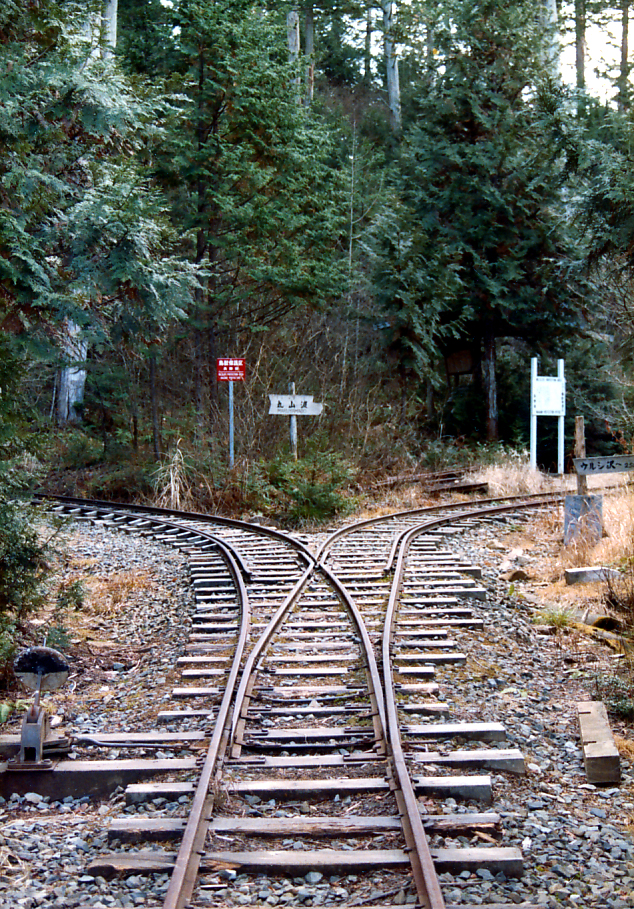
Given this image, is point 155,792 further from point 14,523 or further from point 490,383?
point 490,383

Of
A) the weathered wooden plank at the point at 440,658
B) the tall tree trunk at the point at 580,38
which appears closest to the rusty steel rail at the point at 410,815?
the weathered wooden plank at the point at 440,658

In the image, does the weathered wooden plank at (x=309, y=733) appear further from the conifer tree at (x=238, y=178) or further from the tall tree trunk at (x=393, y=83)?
the tall tree trunk at (x=393, y=83)

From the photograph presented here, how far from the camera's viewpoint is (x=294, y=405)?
1475 centimetres

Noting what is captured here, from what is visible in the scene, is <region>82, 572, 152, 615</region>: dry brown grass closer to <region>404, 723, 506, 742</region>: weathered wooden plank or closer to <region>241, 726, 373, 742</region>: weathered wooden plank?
<region>241, 726, 373, 742</region>: weathered wooden plank

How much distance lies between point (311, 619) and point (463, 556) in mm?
3611

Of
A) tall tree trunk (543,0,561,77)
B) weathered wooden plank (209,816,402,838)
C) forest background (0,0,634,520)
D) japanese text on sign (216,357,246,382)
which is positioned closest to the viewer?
weathered wooden plank (209,816,402,838)

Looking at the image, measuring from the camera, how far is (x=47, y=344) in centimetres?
669

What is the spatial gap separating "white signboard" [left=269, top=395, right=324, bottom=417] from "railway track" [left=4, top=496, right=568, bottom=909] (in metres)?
6.54

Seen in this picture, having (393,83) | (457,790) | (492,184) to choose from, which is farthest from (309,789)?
(393,83)

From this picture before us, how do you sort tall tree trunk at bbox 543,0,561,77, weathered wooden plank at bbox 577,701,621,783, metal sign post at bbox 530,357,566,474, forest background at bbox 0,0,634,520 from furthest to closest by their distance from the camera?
tall tree trunk at bbox 543,0,561,77, metal sign post at bbox 530,357,566,474, forest background at bbox 0,0,634,520, weathered wooden plank at bbox 577,701,621,783

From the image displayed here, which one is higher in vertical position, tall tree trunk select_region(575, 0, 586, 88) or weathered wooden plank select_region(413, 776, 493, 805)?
tall tree trunk select_region(575, 0, 586, 88)

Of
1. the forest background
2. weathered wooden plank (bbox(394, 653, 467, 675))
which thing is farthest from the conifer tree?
weathered wooden plank (bbox(394, 653, 467, 675))

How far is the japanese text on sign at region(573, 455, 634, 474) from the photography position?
8.40 m

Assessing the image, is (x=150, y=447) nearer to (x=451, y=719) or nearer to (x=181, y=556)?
(x=181, y=556)
